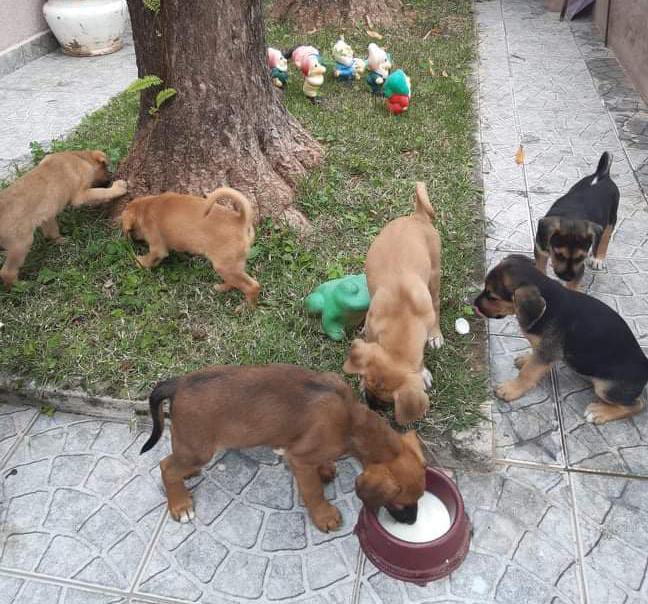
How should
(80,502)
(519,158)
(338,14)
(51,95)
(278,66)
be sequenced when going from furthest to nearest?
(338,14)
(51,95)
(278,66)
(519,158)
(80,502)

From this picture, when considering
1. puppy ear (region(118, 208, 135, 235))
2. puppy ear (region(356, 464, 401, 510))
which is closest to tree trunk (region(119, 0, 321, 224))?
puppy ear (region(118, 208, 135, 235))

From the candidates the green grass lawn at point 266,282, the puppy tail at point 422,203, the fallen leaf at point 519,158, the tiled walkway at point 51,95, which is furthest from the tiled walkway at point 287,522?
the tiled walkway at point 51,95

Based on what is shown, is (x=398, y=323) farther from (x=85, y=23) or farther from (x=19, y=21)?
(x=19, y=21)

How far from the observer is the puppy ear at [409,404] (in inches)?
131

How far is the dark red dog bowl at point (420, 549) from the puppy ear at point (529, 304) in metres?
1.15

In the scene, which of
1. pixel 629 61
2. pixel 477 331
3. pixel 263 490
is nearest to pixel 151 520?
pixel 263 490

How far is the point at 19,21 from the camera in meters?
10.5

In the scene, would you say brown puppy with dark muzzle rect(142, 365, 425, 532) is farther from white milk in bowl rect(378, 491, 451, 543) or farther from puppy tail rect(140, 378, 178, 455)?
white milk in bowl rect(378, 491, 451, 543)

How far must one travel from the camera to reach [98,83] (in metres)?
9.63

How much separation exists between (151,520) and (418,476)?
1.61m

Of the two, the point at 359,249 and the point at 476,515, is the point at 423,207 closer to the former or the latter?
the point at 359,249

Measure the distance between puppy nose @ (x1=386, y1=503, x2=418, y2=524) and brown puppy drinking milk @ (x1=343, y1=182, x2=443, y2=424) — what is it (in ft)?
1.88

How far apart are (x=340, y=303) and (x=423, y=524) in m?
1.62

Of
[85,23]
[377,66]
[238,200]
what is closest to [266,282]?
[238,200]
